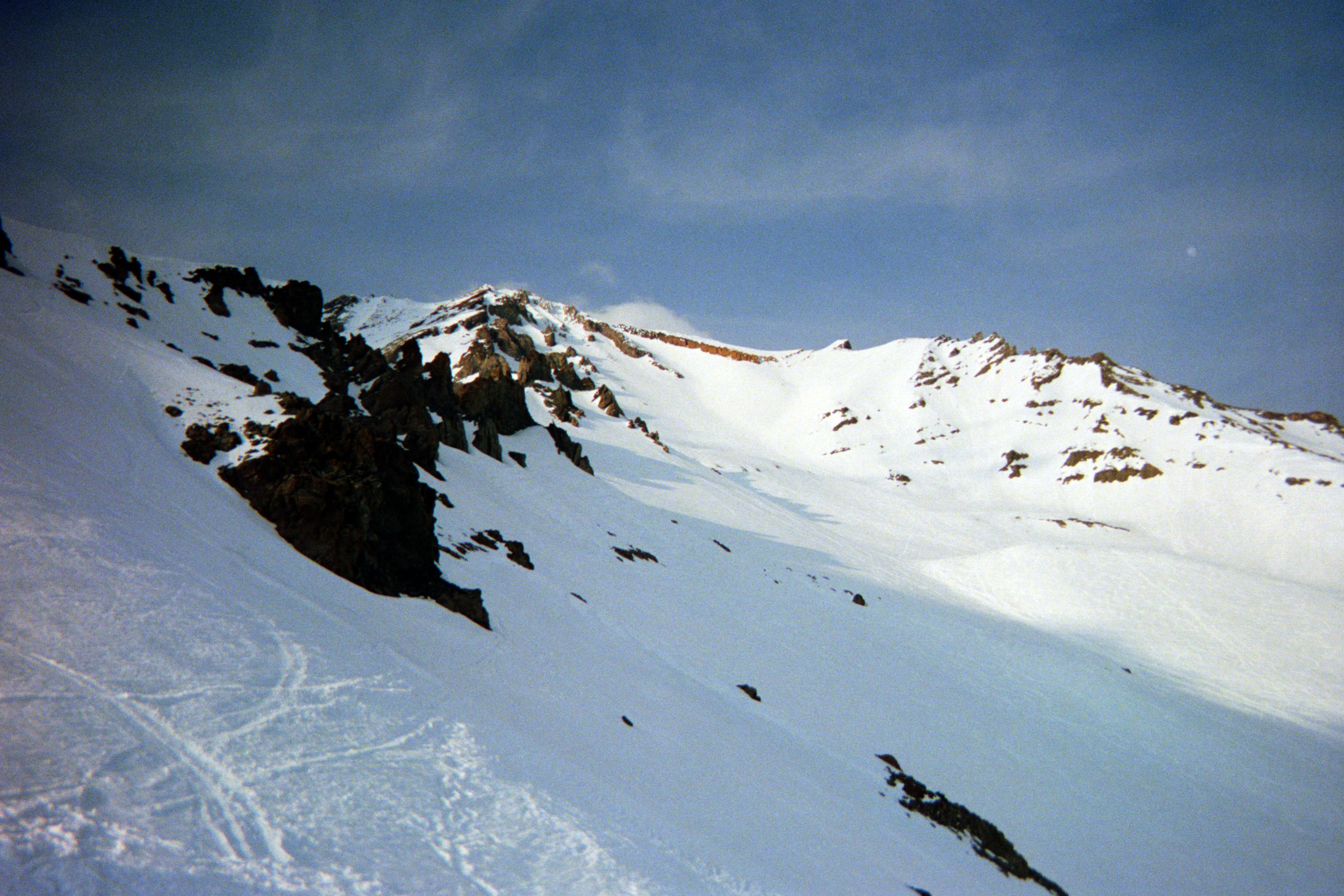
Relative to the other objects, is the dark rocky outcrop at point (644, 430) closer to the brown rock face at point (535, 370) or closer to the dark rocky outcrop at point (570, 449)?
the brown rock face at point (535, 370)

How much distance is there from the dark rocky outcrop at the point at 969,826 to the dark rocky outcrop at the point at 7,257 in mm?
35700

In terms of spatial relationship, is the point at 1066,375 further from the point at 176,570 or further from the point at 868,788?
the point at 176,570

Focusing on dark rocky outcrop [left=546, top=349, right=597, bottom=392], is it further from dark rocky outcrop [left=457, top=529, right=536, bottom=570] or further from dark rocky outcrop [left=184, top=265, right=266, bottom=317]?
dark rocky outcrop [left=457, top=529, right=536, bottom=570]

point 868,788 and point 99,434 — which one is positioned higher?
point 99,434

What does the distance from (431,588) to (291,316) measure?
90.4 ft

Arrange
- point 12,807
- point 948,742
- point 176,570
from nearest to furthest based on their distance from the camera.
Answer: point 12,807
point 176,570
point 948,742

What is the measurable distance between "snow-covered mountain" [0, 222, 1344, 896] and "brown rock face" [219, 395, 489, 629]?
10 centimetres

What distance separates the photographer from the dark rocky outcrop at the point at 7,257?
21.8 meters

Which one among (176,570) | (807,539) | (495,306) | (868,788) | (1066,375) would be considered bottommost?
(868,788)

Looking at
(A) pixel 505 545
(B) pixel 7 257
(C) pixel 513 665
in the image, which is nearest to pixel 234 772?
(C) pixel 513 665

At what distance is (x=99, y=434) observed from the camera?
44.0 feet

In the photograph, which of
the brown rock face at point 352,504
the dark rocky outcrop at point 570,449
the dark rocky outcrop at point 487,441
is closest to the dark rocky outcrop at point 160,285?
the dark rocky outcrop at point 487,441

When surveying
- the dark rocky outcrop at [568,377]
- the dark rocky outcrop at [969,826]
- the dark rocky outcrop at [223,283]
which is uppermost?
the dark rocky outcrop at [568,377]

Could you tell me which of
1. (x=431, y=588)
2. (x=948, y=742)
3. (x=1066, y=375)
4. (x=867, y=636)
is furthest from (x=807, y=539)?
(x=1066, y=375)
